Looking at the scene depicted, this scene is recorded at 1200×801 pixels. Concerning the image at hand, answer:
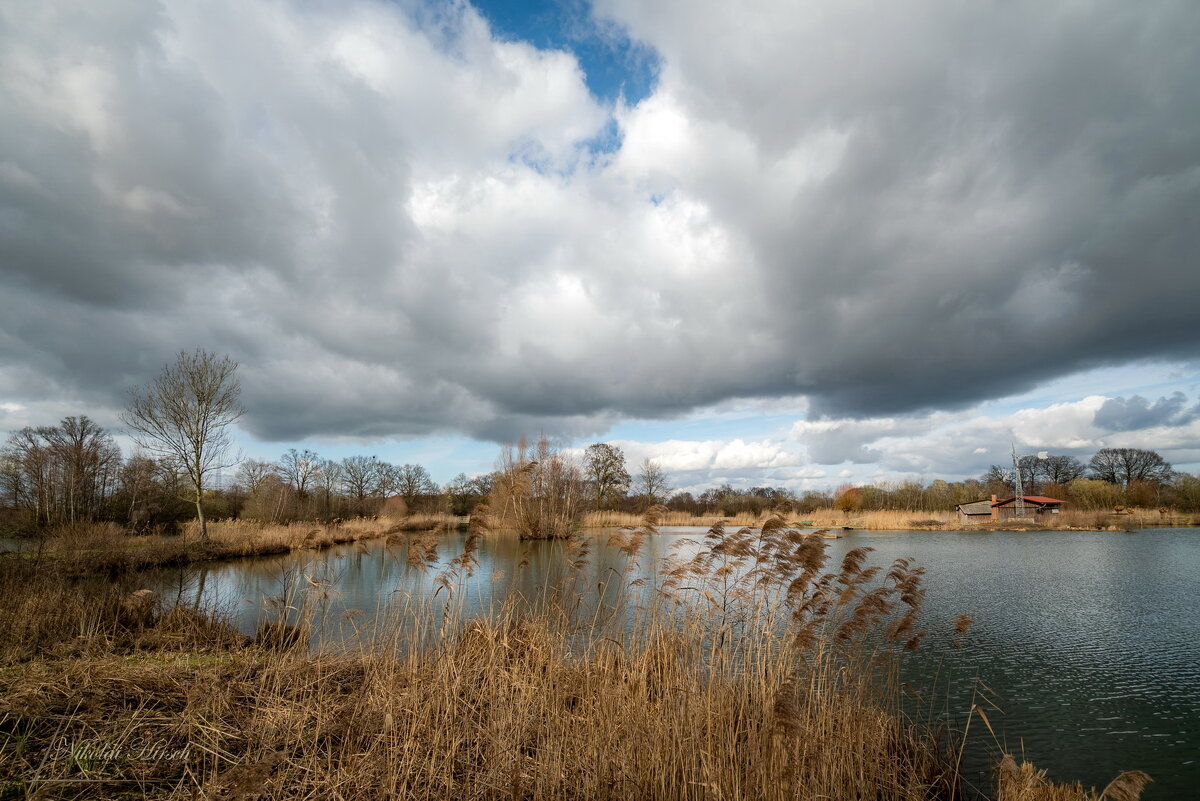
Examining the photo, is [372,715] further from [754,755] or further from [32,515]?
[32,515]

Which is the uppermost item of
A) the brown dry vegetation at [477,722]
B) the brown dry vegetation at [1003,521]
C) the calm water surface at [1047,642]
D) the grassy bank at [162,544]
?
the brown dry vegetation at [477,722]

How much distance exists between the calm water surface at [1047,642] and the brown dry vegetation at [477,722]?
1.14m

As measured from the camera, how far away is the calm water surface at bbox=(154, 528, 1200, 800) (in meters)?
6.25

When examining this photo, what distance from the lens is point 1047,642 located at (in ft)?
32.9

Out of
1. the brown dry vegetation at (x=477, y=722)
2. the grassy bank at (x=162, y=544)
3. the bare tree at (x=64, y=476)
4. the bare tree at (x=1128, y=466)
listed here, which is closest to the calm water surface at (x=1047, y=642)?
the brown dry vegetation at (x=477, y=722)

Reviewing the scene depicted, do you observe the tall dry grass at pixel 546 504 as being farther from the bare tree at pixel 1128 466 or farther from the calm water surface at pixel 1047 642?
the bare tree at pixel 1128 466

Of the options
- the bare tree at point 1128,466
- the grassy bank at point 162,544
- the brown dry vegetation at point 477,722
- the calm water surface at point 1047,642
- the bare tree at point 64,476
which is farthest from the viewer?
the bare tree at point 1128,466

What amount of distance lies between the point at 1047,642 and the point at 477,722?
10826mm

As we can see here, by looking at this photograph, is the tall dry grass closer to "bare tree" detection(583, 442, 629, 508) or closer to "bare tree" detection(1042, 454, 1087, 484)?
"bare tree" detection(583, 442, 629, 508)

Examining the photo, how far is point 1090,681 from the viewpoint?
8172mm

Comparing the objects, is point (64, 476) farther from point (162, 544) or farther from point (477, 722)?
point (477, 722)

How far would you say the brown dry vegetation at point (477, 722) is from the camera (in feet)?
11.9

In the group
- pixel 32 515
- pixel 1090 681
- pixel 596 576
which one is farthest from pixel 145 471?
pixel 1090 681

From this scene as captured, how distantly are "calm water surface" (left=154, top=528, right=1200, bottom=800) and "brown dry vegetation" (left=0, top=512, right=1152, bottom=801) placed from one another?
44.9 inches
